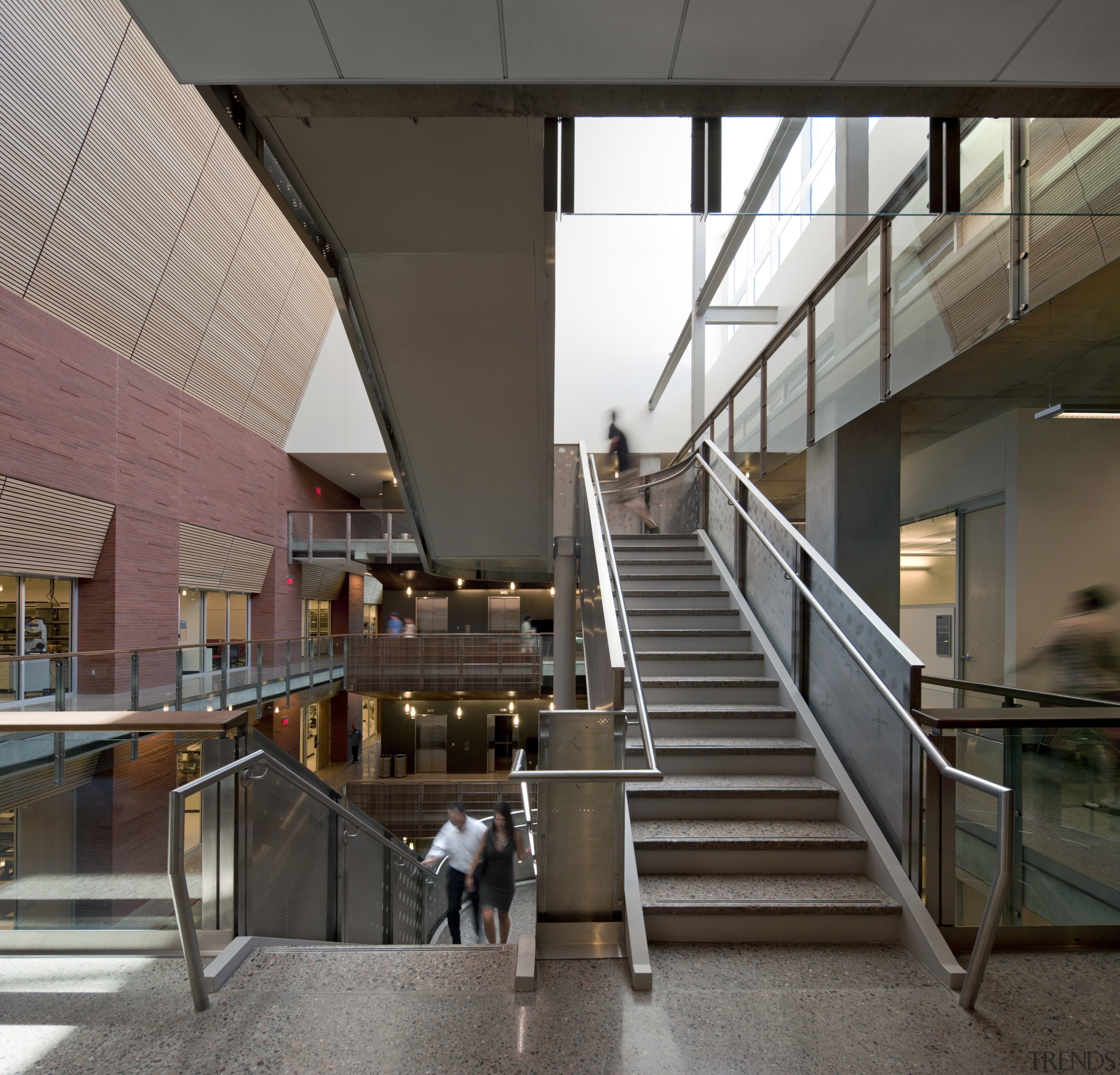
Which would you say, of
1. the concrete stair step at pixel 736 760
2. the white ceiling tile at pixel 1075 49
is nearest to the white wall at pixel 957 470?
the concrete stair step at pixel 736 760

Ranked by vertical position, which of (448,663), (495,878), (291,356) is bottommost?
(495,878)

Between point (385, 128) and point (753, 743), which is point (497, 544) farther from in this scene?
point (385, 128)

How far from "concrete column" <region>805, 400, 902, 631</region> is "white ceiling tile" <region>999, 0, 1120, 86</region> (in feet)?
10.3

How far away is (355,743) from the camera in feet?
60.0

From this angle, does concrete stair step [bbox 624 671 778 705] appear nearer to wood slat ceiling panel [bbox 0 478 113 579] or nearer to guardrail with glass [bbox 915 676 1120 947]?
guardrail with glass [bbox 915 676 1120 947]

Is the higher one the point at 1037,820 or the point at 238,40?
the point at 238,40

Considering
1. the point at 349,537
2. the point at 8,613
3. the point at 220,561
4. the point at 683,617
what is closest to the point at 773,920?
the point at 683,617

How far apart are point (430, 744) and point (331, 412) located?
897 cm

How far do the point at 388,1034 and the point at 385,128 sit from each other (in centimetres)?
353

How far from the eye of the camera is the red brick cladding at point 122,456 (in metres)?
8.66

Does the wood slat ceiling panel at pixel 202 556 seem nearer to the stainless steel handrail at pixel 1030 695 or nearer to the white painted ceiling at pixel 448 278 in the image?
the white painted ceiling at pixel 448 278

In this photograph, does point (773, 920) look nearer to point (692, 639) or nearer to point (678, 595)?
point (692, 639)

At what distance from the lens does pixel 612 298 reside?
1447 cm

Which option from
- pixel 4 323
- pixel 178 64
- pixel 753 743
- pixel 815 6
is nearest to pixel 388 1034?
pixel 753 743
